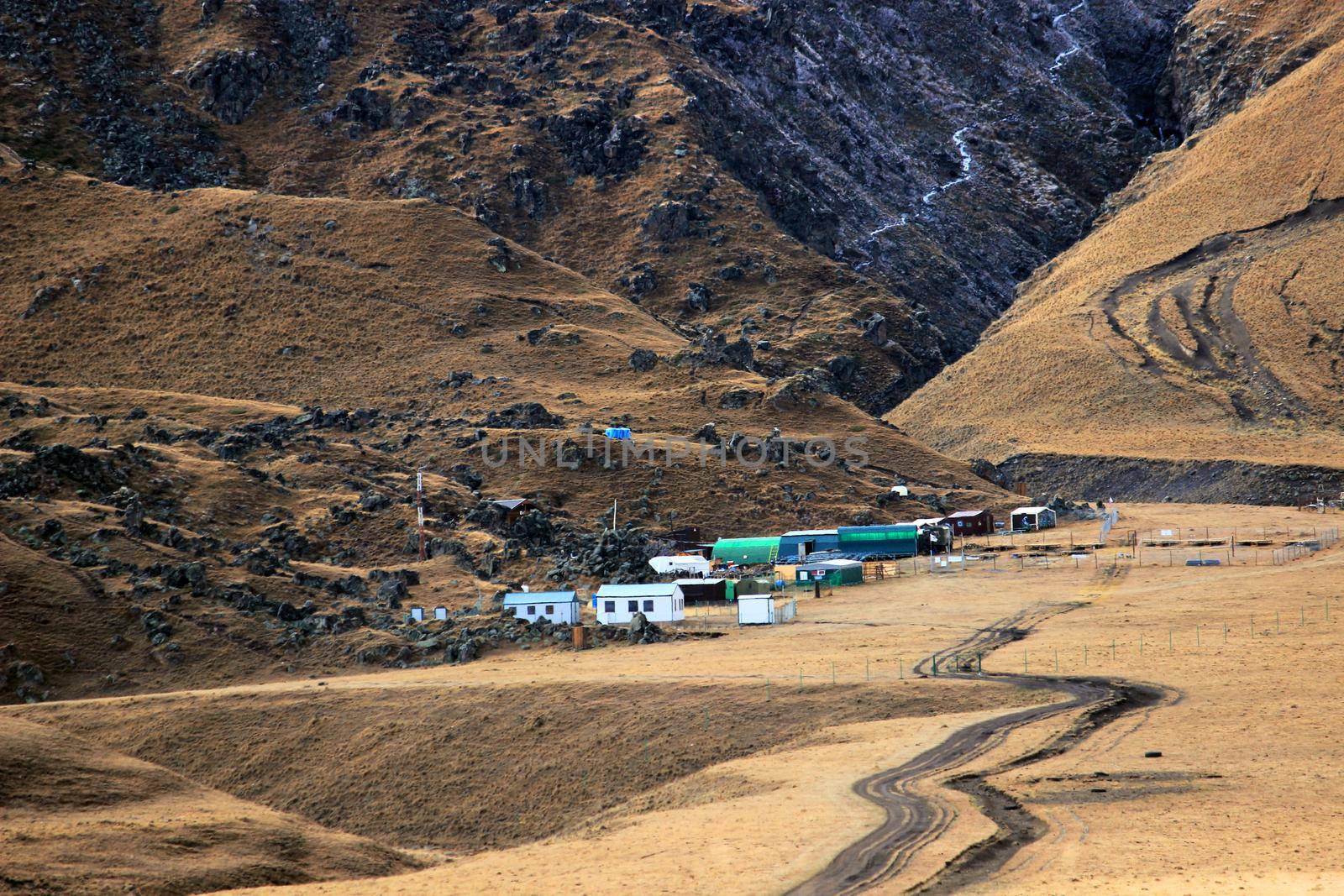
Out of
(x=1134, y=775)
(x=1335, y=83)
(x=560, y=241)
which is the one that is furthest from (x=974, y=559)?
(x=1335, y=83)

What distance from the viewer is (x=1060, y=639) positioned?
61.3 metres

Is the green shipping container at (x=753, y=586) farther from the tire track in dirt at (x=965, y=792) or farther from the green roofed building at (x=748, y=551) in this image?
the tire track in dirt at (x=965, y=792)

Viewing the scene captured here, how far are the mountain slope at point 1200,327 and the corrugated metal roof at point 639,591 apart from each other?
65.2 m

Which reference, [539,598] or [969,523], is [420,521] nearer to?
[539,598]

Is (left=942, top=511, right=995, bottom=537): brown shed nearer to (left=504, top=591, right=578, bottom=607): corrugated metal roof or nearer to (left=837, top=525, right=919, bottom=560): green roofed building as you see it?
(left=837, top=525, right=919, bottom=560): green roofed building

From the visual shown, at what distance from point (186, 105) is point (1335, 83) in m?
128

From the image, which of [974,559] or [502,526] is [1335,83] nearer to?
[974,559]

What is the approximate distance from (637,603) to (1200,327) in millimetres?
92302

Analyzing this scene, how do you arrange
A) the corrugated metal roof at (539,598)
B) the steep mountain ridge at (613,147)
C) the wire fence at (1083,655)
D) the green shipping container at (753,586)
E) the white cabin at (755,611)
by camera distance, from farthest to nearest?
the steep mountain ridge at (613,147), the green shipping container at (753,586), the white cabin at (755,611), the corrugated metal roof at (539,598), the wire fence at (1083,655)

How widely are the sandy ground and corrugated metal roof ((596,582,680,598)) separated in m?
4.97

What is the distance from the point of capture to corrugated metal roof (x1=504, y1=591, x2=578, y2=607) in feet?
226

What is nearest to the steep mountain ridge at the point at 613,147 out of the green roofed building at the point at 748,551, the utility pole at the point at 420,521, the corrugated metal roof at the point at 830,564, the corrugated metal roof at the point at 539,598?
the green roofed building at the point at 748,551

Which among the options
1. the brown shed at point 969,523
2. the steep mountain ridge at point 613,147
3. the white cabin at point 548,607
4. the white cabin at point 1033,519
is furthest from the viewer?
the steep mountain ridge at point 613,147

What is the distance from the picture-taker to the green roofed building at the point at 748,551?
89.4m
